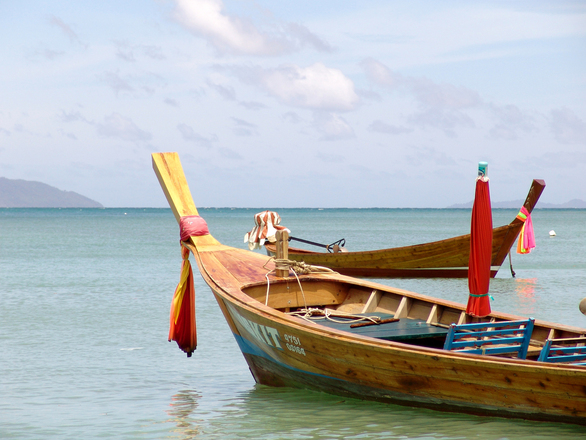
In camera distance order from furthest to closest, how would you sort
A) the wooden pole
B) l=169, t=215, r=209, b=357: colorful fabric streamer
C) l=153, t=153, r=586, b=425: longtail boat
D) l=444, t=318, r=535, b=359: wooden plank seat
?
l=169, t=215, r=209, b=357: colorful fabric streamer → the wooden pole → l=444, t=318, r=535, b=359: wooden plank seat → l=153, t=153, r=586, b=425: longtail boat

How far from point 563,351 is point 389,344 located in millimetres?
1677

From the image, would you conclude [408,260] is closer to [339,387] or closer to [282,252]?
[282,252]

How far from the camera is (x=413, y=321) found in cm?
720

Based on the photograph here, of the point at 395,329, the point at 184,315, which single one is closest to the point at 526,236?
the point at 184,315

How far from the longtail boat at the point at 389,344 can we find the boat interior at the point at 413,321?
0.04ft

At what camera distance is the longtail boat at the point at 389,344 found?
500 cm

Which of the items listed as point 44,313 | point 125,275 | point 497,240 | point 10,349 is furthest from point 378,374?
point 125,275

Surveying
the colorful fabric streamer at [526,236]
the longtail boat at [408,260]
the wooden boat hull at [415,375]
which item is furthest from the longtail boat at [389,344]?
the colorful fabric streamer at [526,236]

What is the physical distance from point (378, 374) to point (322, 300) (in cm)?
272

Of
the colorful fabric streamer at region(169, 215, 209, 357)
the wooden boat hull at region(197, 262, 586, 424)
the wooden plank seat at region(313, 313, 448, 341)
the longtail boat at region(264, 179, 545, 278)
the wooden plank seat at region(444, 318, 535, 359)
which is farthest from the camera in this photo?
the longtail boat at region(264, 179, 545, 278)

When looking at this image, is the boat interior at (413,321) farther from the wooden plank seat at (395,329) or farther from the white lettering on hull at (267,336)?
the white lettering on hull at (267,336)

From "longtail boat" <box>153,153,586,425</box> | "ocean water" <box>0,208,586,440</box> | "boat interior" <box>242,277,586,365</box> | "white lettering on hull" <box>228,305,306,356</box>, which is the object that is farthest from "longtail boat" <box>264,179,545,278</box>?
"white lettering on hull" <box>228,305,306,356</box>

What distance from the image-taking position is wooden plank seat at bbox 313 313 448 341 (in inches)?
253

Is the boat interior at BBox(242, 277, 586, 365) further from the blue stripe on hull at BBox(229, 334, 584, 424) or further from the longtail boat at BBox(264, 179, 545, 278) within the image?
the longtail boat at BBox(264, 179, 545, 278)
